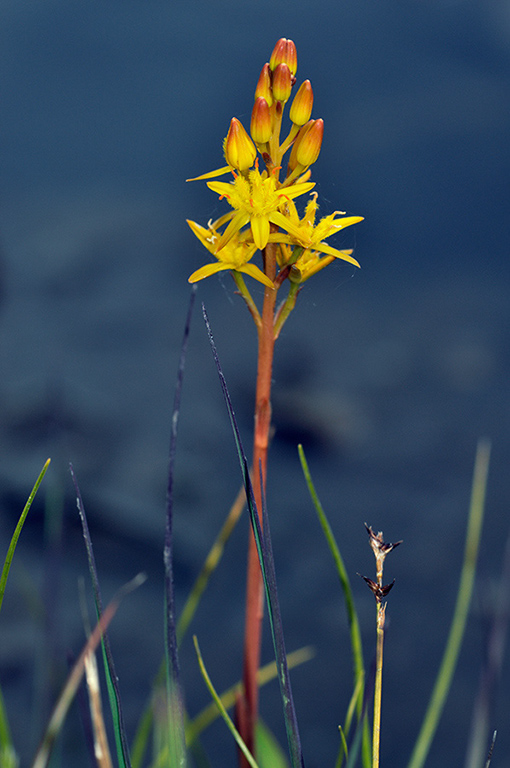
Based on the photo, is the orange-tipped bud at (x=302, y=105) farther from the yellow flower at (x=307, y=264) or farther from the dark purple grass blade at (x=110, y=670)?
the dark purple grass blade at (x=110, y=670)

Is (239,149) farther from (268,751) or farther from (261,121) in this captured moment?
(268,751)

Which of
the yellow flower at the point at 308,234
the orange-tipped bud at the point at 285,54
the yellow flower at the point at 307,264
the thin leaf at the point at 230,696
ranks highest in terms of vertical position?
the orange-tipped bud at the point at 285,54

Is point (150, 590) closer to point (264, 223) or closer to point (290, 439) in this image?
point (290, 439)

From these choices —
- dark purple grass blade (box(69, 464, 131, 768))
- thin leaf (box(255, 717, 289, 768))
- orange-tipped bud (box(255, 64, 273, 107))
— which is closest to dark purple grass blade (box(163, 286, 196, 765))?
dark purple grass blade (box(69, 464, 131, 768))

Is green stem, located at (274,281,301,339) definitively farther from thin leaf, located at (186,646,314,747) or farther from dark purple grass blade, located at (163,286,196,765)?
thin leaf, located at (186,646,314,747)

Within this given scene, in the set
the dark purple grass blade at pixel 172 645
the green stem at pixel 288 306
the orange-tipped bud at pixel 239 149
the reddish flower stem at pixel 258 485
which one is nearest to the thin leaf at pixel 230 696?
the reddish flower stem at pixel 258 485

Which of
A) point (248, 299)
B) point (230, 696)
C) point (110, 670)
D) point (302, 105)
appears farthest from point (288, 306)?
point (230, 696)
